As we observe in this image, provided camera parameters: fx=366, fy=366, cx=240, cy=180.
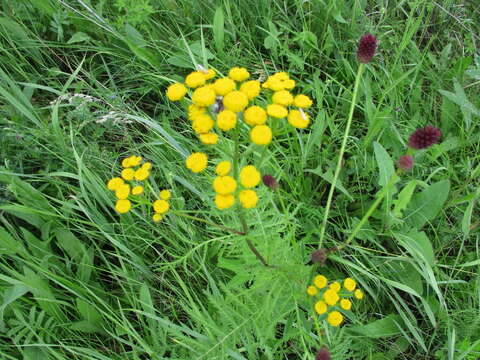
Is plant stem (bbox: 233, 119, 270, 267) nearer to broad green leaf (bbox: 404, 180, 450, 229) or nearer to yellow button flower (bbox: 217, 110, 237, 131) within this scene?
yellow button flower (bbox: 217, 110, 237, 131)

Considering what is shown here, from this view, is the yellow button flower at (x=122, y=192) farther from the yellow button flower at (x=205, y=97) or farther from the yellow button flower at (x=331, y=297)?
the yellow button flower at (x=331, y=297)

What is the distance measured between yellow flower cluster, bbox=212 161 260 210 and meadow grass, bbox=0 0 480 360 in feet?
0.61

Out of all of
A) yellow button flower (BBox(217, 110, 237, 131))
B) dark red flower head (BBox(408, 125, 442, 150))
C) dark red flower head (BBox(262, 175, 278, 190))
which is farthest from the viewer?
dark red flower head (BBox(262, 175, 278, 190))

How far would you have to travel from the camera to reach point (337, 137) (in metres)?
2.00

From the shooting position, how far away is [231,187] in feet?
3.42

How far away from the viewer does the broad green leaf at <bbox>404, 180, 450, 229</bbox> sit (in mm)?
1716

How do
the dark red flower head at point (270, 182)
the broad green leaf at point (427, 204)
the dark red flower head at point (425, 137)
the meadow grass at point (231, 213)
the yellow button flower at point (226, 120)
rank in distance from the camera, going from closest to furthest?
the yellow button flower at point (226, 120) → the dark red flower head at point (425, 137) → the dark red flower head at point (270, 182) → the meadow grass at point (231, 213) → the broad green leaf at point (427, 204)

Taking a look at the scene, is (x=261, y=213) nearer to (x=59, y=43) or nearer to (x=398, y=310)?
(x=398, y=310)

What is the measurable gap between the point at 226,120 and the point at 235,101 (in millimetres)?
68

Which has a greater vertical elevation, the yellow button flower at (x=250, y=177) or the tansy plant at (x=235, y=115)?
the tansy plant at (x=235, y=115)

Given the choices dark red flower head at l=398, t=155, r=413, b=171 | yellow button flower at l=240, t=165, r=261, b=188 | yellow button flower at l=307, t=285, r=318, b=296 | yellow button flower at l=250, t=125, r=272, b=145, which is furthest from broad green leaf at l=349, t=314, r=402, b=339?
yellow button flower at l=250, t=125, r=272, b=145

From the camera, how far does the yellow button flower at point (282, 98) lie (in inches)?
42.3

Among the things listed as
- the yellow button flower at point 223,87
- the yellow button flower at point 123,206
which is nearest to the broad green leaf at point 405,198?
the yellow button flower at point 223,87

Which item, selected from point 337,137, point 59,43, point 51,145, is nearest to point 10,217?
point 51,145
